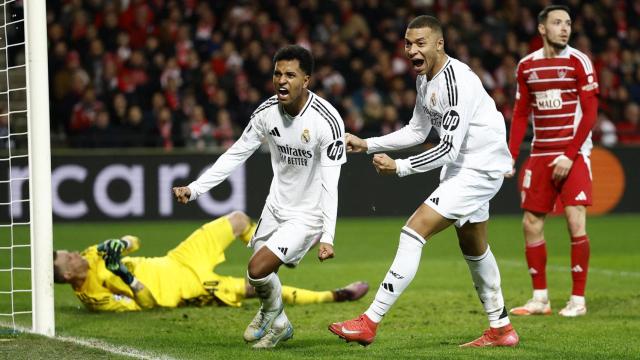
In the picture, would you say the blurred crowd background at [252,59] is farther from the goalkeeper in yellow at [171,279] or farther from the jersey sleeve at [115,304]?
the jersey sleeve at [115,304]

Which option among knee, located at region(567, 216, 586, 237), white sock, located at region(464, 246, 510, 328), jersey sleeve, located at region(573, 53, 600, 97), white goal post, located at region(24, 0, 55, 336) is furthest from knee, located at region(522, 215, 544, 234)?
white goal post, located at region(24, 0, 55, 336)

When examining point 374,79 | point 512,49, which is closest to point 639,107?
point 512,49

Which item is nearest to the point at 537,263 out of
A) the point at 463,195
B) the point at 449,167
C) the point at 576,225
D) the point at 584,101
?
the point at 576,225

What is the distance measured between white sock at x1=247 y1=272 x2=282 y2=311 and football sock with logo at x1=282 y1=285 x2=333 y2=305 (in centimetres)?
202

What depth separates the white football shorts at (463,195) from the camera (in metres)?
6.89

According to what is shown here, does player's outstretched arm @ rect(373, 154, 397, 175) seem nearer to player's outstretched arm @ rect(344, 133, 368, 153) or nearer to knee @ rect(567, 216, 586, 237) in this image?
player's outstretched arm @ rect(344, 133, 368, 153)

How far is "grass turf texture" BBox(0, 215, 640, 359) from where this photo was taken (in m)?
7.07

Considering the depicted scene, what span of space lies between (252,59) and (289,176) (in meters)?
12.3

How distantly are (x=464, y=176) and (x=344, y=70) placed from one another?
13171 mm

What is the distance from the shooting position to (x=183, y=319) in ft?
28.7

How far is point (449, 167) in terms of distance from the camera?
7156 millimetres

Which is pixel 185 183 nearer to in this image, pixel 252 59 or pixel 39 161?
pixel 252 59

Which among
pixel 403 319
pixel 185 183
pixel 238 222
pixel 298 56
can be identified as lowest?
pixel 403 319

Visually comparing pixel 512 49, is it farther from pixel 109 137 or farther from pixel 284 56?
pixel 284 56
